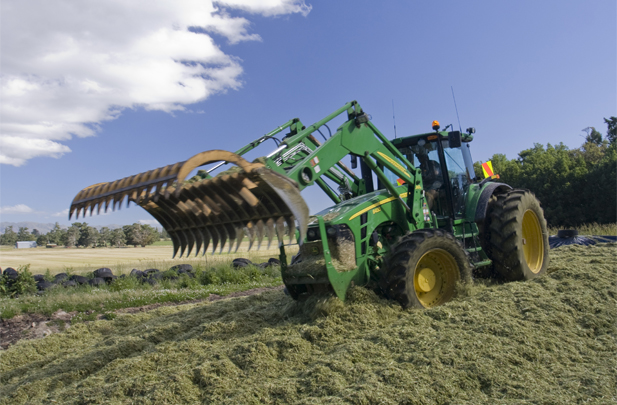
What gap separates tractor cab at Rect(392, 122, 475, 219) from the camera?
645cm

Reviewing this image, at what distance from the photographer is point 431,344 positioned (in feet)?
12.3

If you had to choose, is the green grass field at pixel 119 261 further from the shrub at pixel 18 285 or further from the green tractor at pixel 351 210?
the shrub at pixel 18 285

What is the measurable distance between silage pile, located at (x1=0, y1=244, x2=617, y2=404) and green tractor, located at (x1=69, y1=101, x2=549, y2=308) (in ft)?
1.25

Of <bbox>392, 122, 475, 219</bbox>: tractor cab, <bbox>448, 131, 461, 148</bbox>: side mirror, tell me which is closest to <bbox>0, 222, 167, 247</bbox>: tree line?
<bbox>392, 122, 475, 219</bbox>: tractor cab

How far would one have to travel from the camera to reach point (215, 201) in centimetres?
439

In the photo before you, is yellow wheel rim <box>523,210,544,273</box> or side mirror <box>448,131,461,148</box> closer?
side mirror <box>448,131,461,148</box>

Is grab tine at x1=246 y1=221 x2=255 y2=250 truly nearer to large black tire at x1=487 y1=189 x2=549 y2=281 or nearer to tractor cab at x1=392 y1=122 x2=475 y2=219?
tractor cab at x1=392 y1=122 x2=475 y2=219

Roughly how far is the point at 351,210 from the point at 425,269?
116 centimetres

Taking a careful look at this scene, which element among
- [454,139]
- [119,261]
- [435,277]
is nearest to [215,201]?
[435,277]

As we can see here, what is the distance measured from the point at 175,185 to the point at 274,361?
176 cm

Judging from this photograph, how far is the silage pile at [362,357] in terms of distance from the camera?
3195 millimetres

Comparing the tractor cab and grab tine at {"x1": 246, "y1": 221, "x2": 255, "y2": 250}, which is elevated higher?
the tractor cab

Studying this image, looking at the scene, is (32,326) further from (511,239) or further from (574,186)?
(574,186)

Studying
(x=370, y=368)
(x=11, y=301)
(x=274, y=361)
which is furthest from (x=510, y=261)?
(x=11, y=301)
